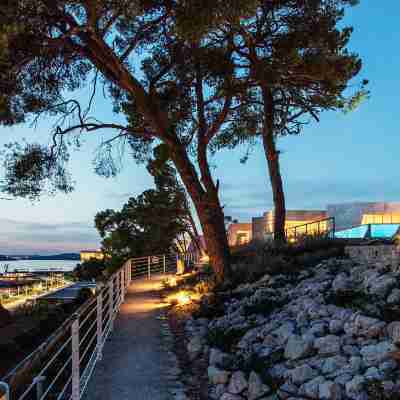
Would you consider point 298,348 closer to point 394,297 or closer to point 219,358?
point 219,358

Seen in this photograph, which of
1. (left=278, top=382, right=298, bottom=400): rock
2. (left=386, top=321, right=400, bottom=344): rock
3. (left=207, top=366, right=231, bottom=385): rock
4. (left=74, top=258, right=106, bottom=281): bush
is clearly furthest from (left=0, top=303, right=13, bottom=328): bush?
(left=74, top=258, right=106, bottom=281): bush

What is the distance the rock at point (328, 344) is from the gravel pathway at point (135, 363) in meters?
1.62

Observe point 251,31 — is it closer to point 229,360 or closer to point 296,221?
point 229,360

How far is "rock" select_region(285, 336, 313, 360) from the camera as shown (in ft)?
16.8

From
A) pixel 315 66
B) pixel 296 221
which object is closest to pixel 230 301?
pixel 315 66

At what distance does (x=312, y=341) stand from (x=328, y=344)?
255mm

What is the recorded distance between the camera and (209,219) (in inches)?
434

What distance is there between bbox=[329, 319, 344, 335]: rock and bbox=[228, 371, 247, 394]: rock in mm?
1095

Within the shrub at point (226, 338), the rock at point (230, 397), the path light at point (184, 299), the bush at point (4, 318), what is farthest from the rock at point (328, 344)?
the bush at point (4, 318)

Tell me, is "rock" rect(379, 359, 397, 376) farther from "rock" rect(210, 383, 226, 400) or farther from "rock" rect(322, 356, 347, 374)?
"rock" rect(210, 383, 226, 400)

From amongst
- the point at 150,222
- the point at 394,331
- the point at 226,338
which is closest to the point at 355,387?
the point at 394,331

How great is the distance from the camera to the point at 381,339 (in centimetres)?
478

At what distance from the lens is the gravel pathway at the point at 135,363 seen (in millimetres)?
5230

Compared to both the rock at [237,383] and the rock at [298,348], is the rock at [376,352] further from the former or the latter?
the rock at [237,383]
